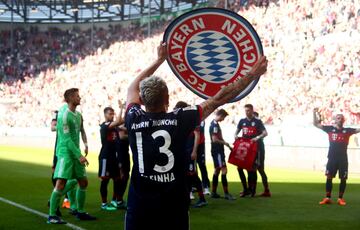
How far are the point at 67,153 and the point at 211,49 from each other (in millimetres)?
5389

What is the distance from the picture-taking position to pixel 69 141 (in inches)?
370

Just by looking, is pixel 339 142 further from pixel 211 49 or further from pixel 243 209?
pixel 211 49

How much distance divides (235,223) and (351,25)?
2194 centimetres

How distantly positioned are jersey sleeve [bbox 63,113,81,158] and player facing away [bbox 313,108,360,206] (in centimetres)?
524

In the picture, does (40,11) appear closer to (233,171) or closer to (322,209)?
(233,171)

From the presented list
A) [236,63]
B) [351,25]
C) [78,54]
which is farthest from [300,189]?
[78,54]

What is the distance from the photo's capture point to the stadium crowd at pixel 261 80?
26734mm

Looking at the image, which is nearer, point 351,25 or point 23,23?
point 351,25

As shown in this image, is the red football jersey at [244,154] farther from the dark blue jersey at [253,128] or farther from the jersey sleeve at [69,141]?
the jersey sleeve at [69,141]

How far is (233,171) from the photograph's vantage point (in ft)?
69.5

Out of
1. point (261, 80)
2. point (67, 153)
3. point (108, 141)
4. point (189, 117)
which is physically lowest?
point (67, 153)

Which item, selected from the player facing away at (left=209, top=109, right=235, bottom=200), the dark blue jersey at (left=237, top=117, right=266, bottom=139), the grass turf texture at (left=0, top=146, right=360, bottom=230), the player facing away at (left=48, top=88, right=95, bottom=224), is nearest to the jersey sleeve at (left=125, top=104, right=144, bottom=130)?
the grass turf texture at (left=0, top=146, right=360, bottom=230)

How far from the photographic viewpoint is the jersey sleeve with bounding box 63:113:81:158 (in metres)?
A: 9.37

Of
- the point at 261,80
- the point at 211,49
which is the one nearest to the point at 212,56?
the point at 211,49
